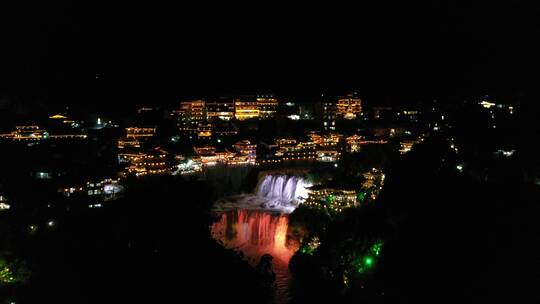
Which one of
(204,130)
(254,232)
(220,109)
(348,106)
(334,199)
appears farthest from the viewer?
(348,106)

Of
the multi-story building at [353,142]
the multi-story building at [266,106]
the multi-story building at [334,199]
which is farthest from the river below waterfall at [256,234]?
the multi-story building at [266,106]

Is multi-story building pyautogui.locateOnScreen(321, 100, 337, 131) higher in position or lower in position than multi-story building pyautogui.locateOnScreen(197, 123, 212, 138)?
higher

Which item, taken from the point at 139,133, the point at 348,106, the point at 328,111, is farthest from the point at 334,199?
the point at 348,106

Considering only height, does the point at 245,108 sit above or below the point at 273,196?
above

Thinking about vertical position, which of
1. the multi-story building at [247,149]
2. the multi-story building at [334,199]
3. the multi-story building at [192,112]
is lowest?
the multi-story building at [334,199]

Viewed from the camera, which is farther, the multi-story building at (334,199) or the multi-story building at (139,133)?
the multi-story building at (139,133)

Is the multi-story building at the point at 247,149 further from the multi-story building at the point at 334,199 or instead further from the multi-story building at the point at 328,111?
the multi-story building at the point at 328,111

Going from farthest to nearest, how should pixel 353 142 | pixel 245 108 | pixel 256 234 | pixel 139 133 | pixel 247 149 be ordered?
pixel 245 108
pixel 139 133
pixel 353 142
pixel 247 149
pixel 256 234

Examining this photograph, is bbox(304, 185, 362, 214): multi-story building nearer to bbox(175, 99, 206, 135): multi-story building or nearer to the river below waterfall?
the river below waterfall

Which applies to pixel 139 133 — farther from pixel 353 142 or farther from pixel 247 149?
pixel 353 142

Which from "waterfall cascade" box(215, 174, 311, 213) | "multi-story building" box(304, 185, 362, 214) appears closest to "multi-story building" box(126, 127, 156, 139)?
"waterfall cascade" box(215, 174, 311, 213)

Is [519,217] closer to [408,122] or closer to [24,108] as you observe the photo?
[408,122]
